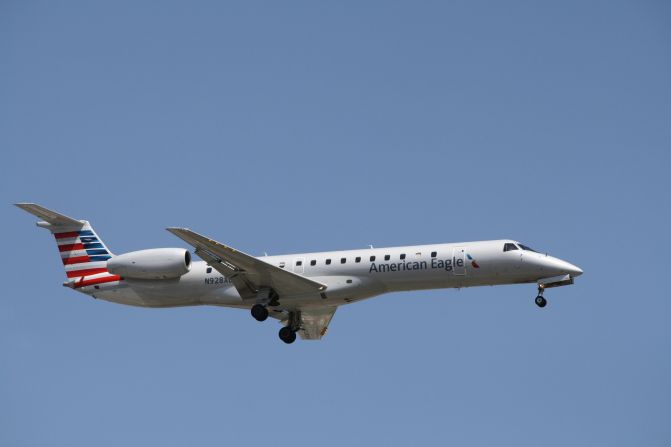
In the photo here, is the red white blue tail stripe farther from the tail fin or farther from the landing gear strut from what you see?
the landing gear strut

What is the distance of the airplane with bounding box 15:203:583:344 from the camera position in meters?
31.8

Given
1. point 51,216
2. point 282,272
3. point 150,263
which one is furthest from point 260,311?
point 51,216

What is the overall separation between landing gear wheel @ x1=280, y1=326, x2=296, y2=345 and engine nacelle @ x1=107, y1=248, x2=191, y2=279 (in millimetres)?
4176

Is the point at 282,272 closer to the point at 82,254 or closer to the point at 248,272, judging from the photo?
the point at 248,272

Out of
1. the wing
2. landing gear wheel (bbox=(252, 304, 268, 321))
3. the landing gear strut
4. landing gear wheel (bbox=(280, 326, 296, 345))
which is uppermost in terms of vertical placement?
the wing

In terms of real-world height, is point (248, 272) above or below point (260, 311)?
above

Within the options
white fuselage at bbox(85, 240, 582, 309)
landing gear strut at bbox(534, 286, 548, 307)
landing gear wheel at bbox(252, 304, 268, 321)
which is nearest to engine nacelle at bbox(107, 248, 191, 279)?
white fuselage at bbox(85, 240, 582, 309)

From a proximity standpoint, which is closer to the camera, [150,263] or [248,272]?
[248,272]

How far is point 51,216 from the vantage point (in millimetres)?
35719

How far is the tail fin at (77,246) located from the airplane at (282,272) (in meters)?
0.03

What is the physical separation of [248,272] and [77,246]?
6.91 metres

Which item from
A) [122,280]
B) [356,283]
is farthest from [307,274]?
[122,280]

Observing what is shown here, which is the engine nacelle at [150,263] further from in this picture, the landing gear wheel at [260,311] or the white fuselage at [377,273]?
the landing gear wheel at [260,311]

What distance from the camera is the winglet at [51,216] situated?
34.6 m
